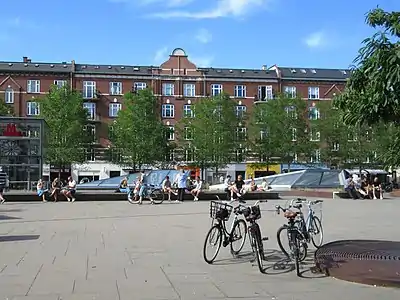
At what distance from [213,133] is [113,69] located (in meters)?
19.2

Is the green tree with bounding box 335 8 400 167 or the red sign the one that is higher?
the red sign

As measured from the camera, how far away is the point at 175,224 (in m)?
16.8

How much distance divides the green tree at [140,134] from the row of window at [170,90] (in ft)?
27.1

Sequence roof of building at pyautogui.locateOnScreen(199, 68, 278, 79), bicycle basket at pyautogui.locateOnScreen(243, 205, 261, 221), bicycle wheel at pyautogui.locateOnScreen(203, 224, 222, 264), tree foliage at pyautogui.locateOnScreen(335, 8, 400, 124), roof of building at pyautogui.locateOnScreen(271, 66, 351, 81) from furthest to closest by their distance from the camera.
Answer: roof of building at pyautogui.locateOnScreen(271, 66, 351, 81) → roof of building at pyautogui.locateOnScreen(199, 68, 278, 79) → bicycle wheel at pyautogui.locateOnScreen(203, 224, 222, 264) → bicycle basket at pyautogui.locateOnScreen(243, 205, 261, 221) → tree foliage at pyautogui.locateOnScreen(335, 8, 400, 124)

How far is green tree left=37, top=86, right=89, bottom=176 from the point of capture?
2564 inches

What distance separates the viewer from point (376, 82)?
7.14 metres

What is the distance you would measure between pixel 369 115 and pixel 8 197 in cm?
2445

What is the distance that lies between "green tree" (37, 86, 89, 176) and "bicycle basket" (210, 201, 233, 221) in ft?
186

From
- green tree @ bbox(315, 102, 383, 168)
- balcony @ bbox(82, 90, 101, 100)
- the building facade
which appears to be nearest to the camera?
green tree @ bbox(315, 102, 383, 168)

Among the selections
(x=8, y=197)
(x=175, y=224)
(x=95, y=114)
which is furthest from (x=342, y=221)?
(x=95, y=114)

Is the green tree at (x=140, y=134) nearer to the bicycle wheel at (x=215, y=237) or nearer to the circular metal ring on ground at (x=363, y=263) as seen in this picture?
the bicycle wheel at (x=215, y=237)

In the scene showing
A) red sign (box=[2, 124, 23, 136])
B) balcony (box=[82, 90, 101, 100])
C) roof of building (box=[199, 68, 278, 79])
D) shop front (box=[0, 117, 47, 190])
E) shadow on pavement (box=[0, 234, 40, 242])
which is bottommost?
shadow on pavement (box=[0, 234, 40, 242])

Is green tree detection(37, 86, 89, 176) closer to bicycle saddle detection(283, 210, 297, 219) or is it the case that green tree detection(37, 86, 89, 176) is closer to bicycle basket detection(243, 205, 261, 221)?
bicycle basket detection(243, 205, 261, 221)

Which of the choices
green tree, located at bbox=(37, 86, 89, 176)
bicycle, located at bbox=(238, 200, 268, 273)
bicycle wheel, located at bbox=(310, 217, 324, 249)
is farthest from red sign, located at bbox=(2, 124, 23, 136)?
green tree, located at bbox=(37, 86, 89, 176)
